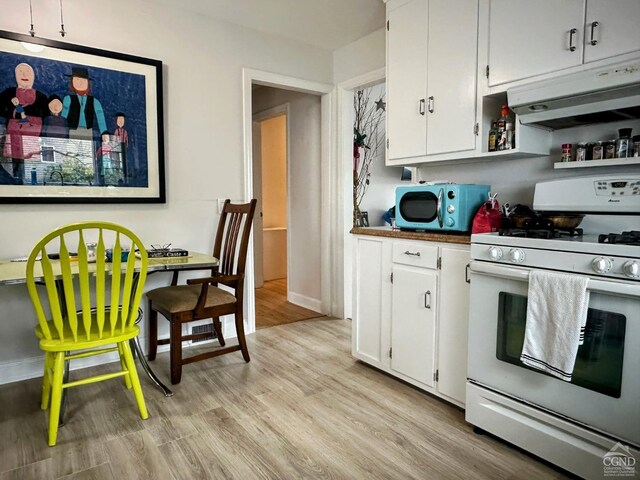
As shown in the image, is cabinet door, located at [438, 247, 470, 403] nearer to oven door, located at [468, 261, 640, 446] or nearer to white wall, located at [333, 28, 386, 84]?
oven door, located at [468, 261, 640, 446]

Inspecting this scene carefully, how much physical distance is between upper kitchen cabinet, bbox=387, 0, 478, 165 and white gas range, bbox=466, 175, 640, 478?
0.61 meters

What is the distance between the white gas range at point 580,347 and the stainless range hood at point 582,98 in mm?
299

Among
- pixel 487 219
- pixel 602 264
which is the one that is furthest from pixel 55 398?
pixel 602 264

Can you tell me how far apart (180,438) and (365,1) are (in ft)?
9.61

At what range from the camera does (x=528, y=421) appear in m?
1.74

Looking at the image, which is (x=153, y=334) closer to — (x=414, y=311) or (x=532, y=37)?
(x=414, y=311)

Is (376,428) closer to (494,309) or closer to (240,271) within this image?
(494,309)

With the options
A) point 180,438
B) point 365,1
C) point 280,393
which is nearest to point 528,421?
point 280,393

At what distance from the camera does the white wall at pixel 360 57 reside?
3393mm

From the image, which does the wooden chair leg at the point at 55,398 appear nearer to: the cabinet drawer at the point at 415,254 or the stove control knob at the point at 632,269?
the cabinet drawer at the point at 415,254

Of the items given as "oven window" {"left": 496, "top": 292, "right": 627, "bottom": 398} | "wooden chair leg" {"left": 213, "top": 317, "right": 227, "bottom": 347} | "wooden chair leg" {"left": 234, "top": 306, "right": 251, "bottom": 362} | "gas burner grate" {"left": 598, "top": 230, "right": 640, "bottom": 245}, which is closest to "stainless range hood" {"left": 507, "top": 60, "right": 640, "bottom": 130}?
"gas burner grate" {"left": 598, "top": 230, "right": 640, "bottom": 245}

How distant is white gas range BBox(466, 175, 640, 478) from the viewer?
1445mm

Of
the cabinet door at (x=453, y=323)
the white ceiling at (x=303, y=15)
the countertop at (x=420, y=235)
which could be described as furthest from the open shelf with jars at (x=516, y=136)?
the white ceiling at (x=303, y=15)

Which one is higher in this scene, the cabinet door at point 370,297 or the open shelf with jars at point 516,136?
the open shelf with jars at point 516,136
